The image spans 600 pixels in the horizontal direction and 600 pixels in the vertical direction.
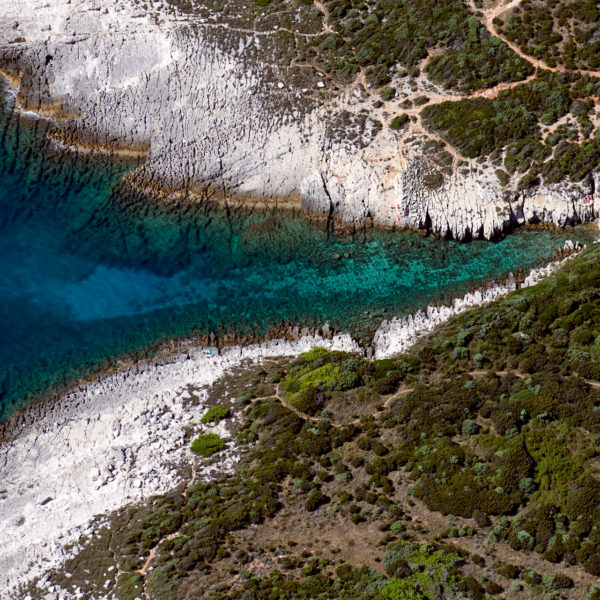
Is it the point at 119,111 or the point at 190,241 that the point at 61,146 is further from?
the point at 190,241

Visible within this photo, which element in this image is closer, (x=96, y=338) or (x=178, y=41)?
(x=96, y=338)

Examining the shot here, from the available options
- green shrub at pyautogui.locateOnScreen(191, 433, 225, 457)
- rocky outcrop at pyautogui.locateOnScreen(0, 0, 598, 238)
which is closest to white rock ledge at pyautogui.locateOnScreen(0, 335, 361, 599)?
green shrub at pyautogui.locateOnScreen(191, 433, 225, 457)

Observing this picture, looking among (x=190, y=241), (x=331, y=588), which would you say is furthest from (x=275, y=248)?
(x=331, y=588)

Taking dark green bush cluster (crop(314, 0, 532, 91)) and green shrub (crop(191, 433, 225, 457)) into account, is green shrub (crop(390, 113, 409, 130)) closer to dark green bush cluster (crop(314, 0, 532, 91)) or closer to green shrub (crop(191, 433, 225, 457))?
dark green bush cluster (crop(314, 0, 532, 91))

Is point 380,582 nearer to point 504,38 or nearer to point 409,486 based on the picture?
point 409,486

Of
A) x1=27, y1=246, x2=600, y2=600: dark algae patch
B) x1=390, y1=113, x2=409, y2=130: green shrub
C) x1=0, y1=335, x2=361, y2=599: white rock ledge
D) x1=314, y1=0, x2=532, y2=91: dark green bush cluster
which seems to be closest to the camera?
x1=27, y1=246, x2=600, y2=600: dark algae patch

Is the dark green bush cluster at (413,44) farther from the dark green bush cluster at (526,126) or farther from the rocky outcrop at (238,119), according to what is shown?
the dark green bush cluster at (526,126)

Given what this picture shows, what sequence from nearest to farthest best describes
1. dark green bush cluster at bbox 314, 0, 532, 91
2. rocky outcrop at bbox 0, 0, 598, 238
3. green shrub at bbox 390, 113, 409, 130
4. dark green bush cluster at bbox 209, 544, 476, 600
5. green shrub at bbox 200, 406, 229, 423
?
dark green bush cluster at bbox 209, 544, 476, 600 → green shrub at bbox 200, 406, 229, 423 → rocky outcrop at bbox 0, 0, 598, 238 → green shrub at bbox 390, 113, 409, 130 → dark green bush cluster at bbox 314, 0, 532, 91
